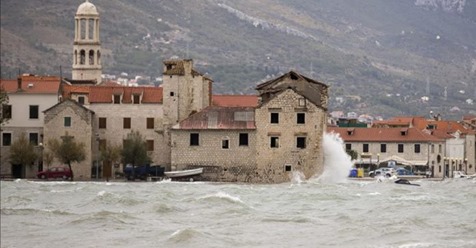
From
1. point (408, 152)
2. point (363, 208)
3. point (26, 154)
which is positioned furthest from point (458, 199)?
point (408, 152)

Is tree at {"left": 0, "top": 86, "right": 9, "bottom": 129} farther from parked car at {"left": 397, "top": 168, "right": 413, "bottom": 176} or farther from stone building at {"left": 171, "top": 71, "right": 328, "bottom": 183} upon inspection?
parked car at {"left": 397, "top": 168, "right": 413, "bottom": 176}

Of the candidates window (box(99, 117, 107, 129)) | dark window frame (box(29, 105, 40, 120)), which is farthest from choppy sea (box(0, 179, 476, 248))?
dark window frame (box(29, 105, 40, 120))

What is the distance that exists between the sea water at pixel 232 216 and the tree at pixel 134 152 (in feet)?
28.0

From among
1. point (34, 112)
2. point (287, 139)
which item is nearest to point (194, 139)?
point (287, 139)

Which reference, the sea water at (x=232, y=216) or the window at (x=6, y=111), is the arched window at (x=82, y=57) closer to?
the window at (x=6, y=111)

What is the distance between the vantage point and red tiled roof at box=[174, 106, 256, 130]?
98.9 metres

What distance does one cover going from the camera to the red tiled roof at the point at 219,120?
325ft

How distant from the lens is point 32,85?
103500 mm

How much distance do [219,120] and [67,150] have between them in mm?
8695

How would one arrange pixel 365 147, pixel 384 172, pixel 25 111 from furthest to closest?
pixel 365 147 < pixel 384 172 < pixel 25 111

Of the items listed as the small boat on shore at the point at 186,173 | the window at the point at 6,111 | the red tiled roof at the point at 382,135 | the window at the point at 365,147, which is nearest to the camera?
the small boat on shore at the point at 186,173

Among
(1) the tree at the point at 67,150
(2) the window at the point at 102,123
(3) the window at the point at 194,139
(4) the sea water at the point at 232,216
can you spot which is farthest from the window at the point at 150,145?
(4) the sea water at the point at 232,216

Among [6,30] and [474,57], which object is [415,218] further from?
[474,57]

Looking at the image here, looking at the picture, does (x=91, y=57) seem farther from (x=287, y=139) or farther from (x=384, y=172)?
(x=287, y=139)
